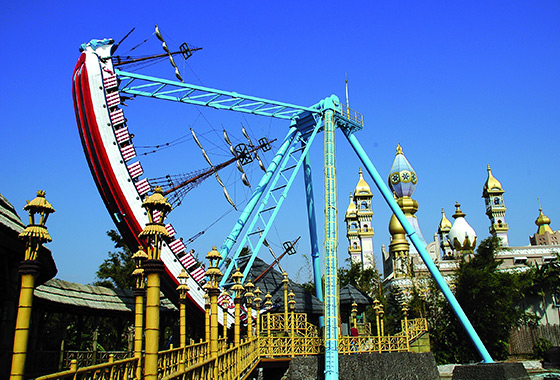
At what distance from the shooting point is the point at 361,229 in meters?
66.8

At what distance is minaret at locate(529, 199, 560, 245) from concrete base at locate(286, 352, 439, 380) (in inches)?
1618

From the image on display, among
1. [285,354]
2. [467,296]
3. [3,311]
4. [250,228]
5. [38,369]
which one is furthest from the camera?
[467,296]

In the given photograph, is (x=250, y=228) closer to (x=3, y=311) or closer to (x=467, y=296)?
(x=3, y=311)

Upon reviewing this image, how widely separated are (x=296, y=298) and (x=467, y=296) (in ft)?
45.2

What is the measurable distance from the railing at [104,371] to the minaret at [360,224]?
59.5 meters

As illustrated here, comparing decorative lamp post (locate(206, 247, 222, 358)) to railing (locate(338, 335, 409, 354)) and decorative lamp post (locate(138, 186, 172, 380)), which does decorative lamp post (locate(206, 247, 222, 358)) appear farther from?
railing (locate(338, 335, 409, 354))

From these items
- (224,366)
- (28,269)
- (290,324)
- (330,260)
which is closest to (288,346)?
(290,324)

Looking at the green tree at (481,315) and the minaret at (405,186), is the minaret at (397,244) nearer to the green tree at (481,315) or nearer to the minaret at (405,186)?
the minaret at (405,186)

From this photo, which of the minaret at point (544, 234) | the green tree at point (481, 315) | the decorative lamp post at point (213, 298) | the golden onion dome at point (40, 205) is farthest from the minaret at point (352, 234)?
the golden onion dome at point (40, 205)

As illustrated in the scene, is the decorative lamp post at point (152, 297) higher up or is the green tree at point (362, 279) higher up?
the green tree at point (362, 279)

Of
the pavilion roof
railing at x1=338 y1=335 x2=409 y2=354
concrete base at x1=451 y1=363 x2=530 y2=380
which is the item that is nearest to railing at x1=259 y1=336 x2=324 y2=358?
railing at x1=338 y1=335 x2=409 y2=354

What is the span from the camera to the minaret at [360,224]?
2613 inches

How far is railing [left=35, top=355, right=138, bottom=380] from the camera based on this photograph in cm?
495

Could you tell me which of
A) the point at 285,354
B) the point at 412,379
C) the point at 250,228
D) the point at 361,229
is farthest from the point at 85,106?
the point at 361,229
